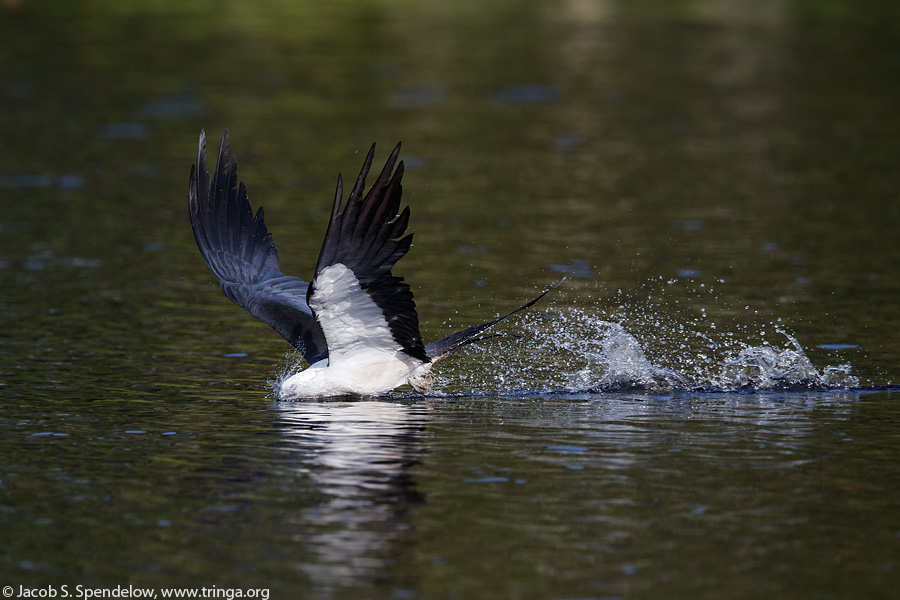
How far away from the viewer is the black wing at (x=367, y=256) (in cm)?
976

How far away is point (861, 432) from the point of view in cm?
1023

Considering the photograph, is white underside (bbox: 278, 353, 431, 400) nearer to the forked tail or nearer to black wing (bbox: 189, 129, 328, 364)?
the forked tail

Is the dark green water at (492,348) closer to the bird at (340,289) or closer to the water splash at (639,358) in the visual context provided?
the water splash at (639,358)

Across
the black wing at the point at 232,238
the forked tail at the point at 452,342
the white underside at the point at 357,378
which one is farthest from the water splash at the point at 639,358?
the black wing at the point at 232,238

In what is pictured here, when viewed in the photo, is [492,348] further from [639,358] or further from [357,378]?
[357,378]

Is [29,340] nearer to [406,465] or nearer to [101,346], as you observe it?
[101,346]

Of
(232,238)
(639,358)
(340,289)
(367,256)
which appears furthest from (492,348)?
(367,256)

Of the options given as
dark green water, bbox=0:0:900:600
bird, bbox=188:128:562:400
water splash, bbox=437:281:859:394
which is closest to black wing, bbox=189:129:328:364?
bird, bbox=188:128:562:400

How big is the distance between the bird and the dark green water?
34 cm

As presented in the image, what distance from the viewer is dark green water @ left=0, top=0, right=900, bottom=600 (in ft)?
26.4

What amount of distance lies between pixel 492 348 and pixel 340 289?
3.72m

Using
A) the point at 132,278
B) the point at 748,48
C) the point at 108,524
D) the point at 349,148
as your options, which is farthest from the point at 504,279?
the point at 748,48

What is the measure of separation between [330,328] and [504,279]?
5496mm

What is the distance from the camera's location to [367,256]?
995 cm
